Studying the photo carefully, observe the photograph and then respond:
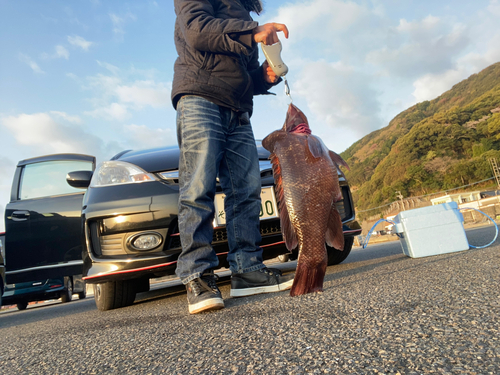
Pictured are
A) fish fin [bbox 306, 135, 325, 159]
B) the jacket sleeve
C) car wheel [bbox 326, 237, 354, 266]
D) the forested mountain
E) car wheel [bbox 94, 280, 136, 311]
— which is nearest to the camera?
fish fin [bbox 306, 135, 325, 159]

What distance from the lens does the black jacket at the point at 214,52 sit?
2117 mm

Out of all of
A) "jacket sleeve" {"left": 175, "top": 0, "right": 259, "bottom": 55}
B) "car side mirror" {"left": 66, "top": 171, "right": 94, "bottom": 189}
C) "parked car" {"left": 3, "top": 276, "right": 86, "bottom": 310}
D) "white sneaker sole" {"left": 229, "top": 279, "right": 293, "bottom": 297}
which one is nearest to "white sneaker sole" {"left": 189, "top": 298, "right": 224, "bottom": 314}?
"white sneaker sole" {"left": 229, "top": 279, "right": 293, "bottom": 297}

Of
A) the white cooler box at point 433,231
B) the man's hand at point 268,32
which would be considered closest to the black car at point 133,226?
the man's hand at point 268,32

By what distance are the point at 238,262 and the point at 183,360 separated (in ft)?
3.87

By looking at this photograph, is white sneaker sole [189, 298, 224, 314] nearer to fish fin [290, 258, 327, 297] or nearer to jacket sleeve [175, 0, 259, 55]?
fish fin [290, 258, 327, 297]

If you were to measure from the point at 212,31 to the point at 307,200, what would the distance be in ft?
3.61

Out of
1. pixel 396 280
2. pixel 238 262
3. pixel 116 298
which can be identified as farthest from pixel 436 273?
pixel 116 298

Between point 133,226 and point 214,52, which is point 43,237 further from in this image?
point 214,52

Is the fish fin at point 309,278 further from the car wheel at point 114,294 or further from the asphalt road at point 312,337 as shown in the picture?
the car wheel at point 114,294

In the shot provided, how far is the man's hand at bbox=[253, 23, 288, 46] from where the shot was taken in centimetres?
212

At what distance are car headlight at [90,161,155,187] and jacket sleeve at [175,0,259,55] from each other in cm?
96

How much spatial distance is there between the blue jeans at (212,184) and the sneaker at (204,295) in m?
0.04

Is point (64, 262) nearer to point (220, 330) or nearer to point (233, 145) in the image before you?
point (233, 145)

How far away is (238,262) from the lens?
2.29 metres
